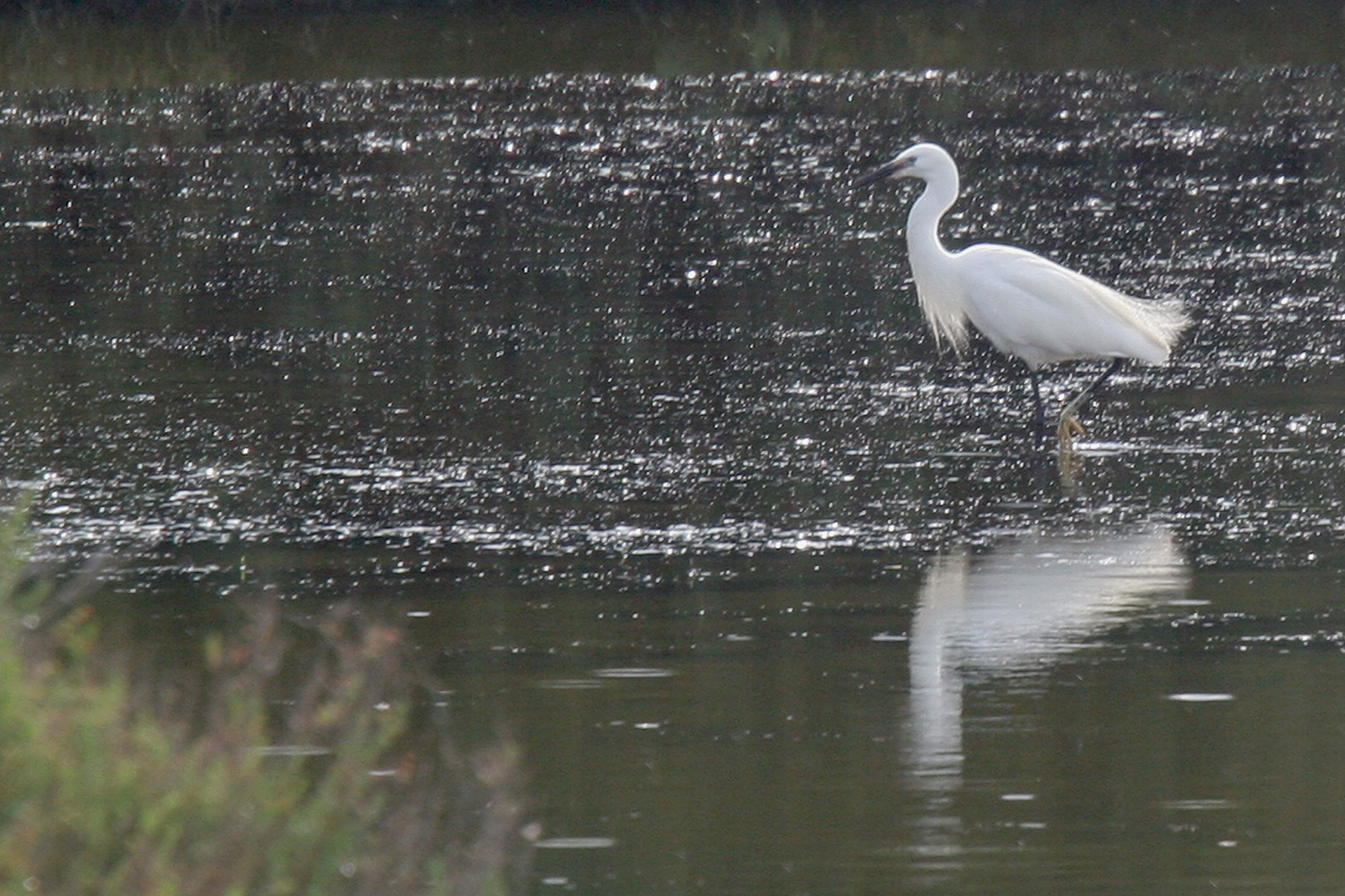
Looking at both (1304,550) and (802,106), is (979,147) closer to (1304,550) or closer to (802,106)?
(802,106)

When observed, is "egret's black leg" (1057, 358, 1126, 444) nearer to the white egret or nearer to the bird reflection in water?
the white egret

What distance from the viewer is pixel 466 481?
916cm

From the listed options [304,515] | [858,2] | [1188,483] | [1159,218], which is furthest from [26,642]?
[858,2]

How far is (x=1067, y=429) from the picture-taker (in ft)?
32.3

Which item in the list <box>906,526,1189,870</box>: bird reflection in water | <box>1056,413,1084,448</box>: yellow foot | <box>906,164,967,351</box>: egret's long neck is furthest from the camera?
<box>906,164,967,351</box>: egret's long neck

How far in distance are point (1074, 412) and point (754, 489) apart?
Answer: 189 centimetres

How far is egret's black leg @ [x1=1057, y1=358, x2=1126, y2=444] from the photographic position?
9.81 meters

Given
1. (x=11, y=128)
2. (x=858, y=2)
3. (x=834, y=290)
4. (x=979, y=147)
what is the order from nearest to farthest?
(x=834, y=290), (x=979, y=147), (x=11, y=128), (x=858, y=2)

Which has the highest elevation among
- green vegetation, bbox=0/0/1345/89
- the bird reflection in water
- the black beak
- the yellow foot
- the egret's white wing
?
green vegetation, bbox=0/0/1345/89

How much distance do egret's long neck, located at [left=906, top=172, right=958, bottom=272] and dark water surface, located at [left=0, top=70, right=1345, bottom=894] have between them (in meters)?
0.58

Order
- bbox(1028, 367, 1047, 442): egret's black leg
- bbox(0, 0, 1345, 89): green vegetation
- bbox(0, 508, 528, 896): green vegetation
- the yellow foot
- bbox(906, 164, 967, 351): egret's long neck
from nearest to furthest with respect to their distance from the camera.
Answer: bbox(0, 508, 528, 896): green vegetation → the yellow foot → bbox(1028, 367, 1047, 442): egret's black leg → bbox(906, 164, 967, 351): egret's long neck → bbox(0, 0, 1345, 89): green vegetation

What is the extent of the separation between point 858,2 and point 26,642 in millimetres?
29366

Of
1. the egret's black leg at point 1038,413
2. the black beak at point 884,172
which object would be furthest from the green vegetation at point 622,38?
the egret's black leg at point 1038,413

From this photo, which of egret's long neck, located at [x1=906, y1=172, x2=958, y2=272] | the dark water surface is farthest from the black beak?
the dark water surface
